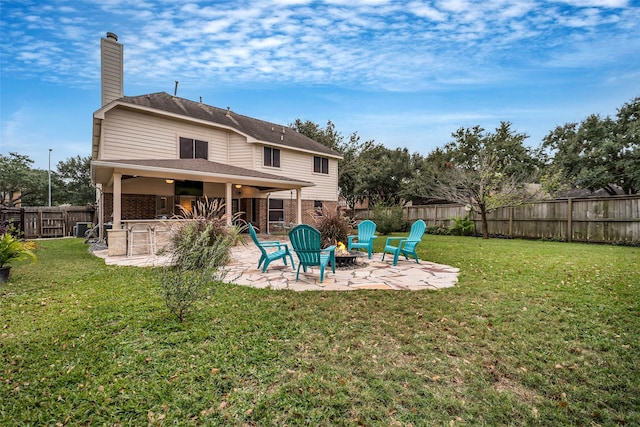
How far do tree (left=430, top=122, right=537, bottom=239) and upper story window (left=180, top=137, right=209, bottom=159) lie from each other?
12.0 m

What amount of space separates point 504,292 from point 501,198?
34.2 feet

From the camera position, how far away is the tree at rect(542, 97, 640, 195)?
1702cm

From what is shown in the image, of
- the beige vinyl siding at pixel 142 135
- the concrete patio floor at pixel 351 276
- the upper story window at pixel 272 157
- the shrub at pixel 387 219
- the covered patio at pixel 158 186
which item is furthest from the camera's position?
the shrub at pixel 387 219

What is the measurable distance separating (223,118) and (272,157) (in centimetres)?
315

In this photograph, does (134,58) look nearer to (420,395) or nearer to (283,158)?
(283,158)

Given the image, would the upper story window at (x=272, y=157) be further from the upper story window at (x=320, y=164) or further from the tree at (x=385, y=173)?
the tree at (x=385, y=173)

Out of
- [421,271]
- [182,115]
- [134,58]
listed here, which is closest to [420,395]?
[421,271]

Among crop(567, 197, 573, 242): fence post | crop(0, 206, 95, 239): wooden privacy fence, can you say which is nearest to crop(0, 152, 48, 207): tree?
crop(0, 206, 95, 239): wooden privacy fence

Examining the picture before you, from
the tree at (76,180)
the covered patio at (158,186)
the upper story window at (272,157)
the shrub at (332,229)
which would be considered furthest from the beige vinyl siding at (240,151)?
the tree at (76,180)

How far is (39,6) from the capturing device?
7734 mm

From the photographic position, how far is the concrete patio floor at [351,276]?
204 inches

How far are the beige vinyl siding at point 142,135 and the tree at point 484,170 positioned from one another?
505 inches

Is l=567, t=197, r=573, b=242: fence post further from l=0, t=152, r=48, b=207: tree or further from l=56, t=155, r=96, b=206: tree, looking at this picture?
l=56, t=155, r=96, b=206: tree

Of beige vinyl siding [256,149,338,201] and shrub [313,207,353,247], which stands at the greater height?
beige vinyl siding [256,149,338,201]
